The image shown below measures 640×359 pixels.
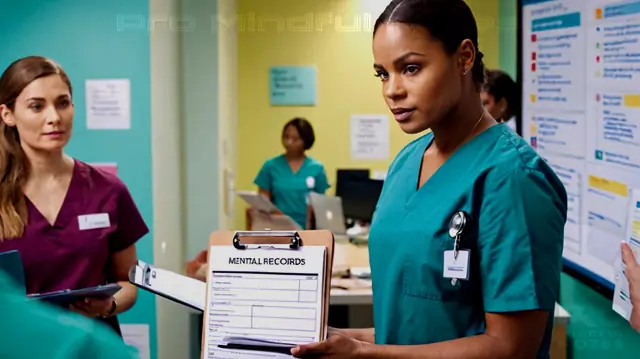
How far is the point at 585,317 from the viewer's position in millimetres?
2443

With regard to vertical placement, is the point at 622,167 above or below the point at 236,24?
below

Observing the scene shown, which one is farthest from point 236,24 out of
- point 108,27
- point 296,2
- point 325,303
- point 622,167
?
point 325,303

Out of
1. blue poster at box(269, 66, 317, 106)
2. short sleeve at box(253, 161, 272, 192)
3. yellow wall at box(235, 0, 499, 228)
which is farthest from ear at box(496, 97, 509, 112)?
short sleeve at box(253, 161, 272, 192)

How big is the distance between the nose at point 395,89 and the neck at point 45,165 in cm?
115

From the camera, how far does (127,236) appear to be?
210 cm

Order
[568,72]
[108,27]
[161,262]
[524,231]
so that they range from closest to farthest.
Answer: [524,231] → [568,72] → [108,27] → [161,262]

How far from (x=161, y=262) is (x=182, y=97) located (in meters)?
0.60

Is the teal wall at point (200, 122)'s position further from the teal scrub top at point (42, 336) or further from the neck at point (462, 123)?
the teal scrub top at point (42, 336)

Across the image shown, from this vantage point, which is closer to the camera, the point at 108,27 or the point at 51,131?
the point at 51,131

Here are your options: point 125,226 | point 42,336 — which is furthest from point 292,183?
point 42,336

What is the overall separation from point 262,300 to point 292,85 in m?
2.04

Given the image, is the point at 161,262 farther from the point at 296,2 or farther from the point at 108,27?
the point at 296,2

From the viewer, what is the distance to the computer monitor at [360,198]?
3465mm

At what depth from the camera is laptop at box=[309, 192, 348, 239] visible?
355 cm
